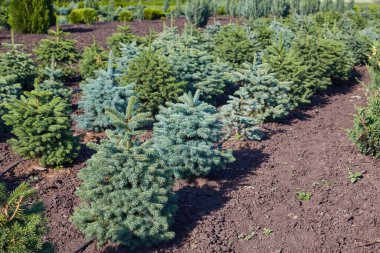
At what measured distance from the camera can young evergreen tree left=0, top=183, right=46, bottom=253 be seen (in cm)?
298

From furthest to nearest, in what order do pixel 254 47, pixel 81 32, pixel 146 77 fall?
pixel 81 32 < pixel 254 47 < pixel 146 77

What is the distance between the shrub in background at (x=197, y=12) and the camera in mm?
18516

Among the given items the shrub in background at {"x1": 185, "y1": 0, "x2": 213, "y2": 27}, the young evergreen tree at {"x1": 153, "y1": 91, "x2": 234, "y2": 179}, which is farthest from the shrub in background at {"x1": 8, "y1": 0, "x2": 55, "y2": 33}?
the young evergreen tree at {"x1": 153, "y1": 91, "x2": 234, "y2": 179}

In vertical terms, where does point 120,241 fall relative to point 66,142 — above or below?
below

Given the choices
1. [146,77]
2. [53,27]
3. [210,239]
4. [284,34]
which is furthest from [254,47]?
[53,27]

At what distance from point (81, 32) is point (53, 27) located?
1.71m

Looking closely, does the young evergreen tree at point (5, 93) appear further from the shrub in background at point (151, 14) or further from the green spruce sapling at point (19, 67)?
the shrub in background at point (151, 14)

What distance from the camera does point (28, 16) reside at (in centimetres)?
1528

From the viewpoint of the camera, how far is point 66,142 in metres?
6.01

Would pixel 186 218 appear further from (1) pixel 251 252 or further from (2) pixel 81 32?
(2) pixel 81 32

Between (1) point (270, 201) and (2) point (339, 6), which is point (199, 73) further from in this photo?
(2) point (339, 6)

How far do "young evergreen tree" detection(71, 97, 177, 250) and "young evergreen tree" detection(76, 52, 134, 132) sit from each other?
2649 millimetres

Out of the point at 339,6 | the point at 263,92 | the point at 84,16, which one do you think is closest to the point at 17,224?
the point at 263,92

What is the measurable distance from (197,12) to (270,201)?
47.2ft
